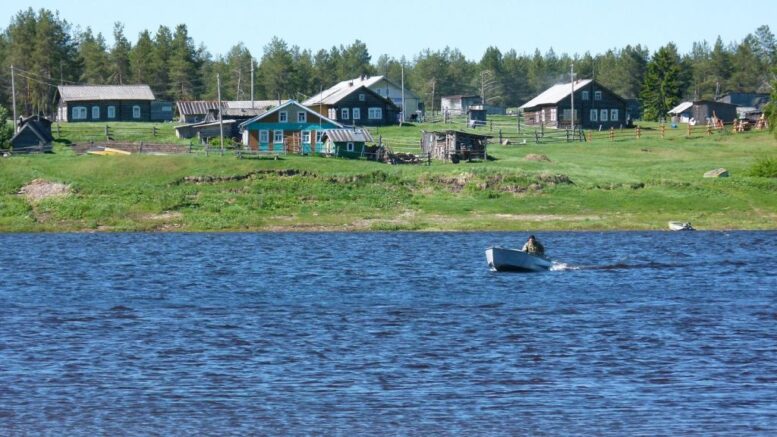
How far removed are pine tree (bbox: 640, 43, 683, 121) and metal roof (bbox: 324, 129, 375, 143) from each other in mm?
78743

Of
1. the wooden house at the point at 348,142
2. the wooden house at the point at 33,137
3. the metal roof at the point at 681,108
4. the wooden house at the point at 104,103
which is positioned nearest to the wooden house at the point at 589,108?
the metal roof at the point at 681,108

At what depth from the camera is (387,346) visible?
33.5 metres

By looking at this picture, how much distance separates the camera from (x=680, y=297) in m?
44.8

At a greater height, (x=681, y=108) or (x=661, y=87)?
(x=661, y=87)

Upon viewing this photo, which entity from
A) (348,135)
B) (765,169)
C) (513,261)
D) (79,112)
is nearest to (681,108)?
(348,135)

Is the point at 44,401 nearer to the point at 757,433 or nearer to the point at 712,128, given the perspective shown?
the point at 757,433

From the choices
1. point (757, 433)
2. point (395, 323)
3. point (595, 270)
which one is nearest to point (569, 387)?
point (757, 433)

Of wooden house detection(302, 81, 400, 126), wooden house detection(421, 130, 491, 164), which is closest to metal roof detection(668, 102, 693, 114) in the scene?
wooden house detection(302, 81, 400, 126)

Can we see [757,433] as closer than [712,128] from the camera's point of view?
Yes

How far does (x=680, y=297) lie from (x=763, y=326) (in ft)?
26.0

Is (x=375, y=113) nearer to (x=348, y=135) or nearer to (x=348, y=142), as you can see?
(x=348, y=135)

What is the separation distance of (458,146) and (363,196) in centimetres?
1885

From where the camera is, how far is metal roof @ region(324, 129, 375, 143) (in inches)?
4021

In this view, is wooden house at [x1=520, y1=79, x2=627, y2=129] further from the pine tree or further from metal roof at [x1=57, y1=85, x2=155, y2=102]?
metal roof at [x1=57, y1=85, x2=155, y2=102]
